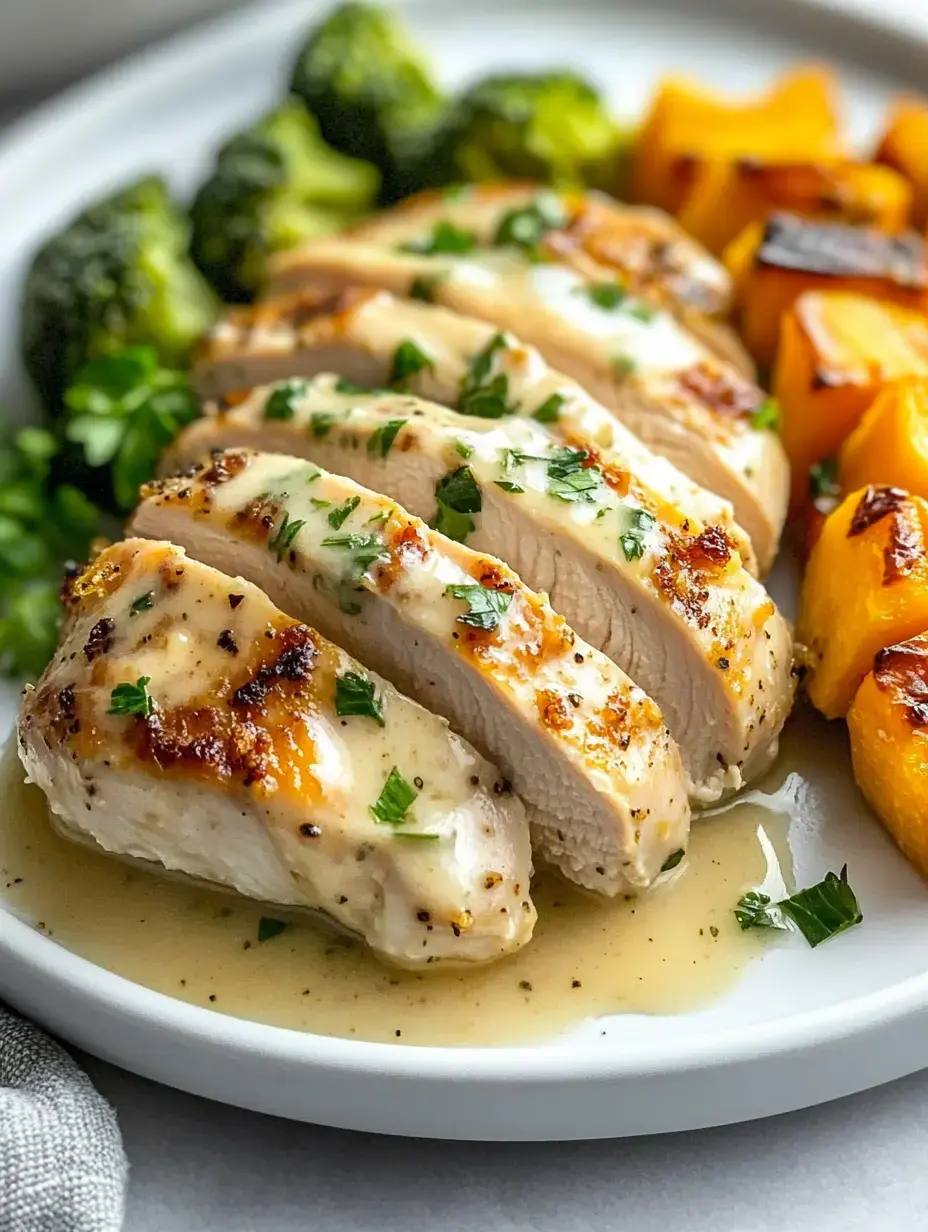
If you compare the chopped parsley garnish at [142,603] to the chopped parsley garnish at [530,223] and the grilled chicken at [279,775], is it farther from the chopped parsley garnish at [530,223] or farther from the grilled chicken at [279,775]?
the chopped parsley garnish at [530,223]

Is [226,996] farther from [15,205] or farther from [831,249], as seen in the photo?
[15,205]

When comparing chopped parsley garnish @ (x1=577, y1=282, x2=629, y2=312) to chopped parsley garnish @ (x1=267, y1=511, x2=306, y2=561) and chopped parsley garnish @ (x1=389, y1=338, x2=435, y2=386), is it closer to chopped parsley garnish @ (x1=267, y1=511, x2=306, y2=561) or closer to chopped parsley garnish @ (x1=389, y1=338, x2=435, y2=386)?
chopped parsley garnish @ (x1=389, y1=338, x2=435, y2=386)

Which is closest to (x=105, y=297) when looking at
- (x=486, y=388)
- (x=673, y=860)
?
(x=486, y=388)

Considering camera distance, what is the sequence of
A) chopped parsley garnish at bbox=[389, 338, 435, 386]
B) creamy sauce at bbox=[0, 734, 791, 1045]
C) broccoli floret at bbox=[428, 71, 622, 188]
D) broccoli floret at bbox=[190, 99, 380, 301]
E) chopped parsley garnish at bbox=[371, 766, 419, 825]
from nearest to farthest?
chopped parsley garnish at bbox=[371, 766, 419, 825] → creamy sauce at bbox=[0, 734, 791, 1045] → chopped parsley garnish at bbox=[389, 338, 435, 386] → broccoli floret at bbox=[190, 99, 380, 301] → broccoli floret at bbox=[428, 71, 622, 188]

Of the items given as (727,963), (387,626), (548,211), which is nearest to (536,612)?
(387,626)

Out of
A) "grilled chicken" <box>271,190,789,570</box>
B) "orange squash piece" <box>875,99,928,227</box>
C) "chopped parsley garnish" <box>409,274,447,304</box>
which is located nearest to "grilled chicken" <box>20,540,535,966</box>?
"grilled chicken" <box>271,190,789,570</box>

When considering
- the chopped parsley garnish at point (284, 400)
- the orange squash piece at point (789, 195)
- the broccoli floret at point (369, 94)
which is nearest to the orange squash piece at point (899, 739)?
the chopped parsley garnish at point (284, 400)

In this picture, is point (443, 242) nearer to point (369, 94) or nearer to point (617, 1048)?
point (369, 94)
